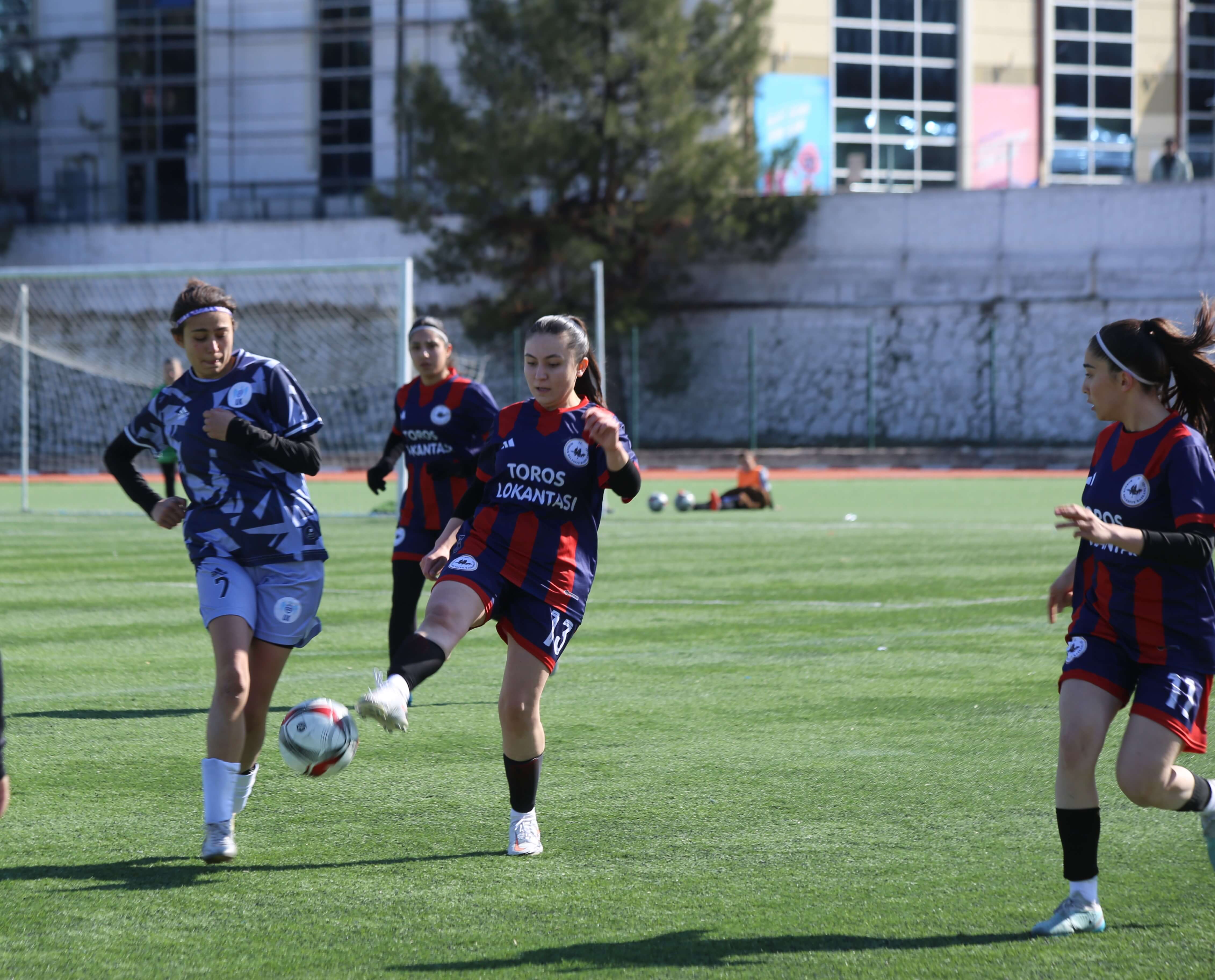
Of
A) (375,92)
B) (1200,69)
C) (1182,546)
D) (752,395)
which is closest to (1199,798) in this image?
(1182,546)

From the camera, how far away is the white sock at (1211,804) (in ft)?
15.2

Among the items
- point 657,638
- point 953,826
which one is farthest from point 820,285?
point 953,826

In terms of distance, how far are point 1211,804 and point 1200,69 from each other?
4852cm

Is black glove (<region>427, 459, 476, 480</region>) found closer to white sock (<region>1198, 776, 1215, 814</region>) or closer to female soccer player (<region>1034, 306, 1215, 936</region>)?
female soccer player (<region>1034, 306, 1215, 936</region>)

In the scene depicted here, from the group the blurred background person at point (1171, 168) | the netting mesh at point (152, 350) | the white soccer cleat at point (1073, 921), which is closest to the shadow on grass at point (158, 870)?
the white soccer cleat at point (1073, 921)

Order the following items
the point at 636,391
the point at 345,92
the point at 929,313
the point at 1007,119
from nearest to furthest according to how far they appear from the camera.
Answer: the point at 636,391 < the point at 929,313 < the point at 1007,119 < the point at 345,92

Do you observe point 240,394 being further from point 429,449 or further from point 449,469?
point 429,449

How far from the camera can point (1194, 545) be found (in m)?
4.33

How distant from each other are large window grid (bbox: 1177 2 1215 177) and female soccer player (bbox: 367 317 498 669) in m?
44.3

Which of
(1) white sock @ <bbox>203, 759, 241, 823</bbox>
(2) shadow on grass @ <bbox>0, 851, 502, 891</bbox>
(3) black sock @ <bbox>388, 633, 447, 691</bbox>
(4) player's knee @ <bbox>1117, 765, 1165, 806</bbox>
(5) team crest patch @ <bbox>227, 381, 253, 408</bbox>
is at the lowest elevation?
(2) shadow on grass @ <bbox>0, 851, 502, 891</bbox>

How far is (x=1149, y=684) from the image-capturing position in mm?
4414

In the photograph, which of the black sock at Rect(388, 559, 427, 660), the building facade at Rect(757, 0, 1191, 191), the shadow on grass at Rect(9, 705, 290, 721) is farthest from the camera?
the building facade at Rect(757, 0, 1191, 191)

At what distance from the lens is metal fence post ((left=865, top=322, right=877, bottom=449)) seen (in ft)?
116

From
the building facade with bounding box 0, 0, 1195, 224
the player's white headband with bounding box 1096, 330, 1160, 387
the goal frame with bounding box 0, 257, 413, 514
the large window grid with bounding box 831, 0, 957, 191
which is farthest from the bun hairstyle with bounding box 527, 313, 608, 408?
the large window grid with bounding box 831, 0, 957, 191
